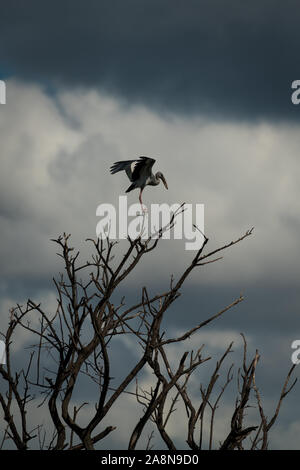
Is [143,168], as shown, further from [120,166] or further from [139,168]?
[120,166]

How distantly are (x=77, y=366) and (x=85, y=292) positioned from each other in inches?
31.8

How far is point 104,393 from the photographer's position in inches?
255

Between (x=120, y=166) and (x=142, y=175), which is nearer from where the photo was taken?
(x=120, y=166)

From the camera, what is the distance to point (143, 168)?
17.0 m

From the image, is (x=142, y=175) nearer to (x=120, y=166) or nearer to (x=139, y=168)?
(x=139, y=168)

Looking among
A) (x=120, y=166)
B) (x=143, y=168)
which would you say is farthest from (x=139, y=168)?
(x=120, y=166)

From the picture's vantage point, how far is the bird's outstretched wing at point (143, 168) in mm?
16531

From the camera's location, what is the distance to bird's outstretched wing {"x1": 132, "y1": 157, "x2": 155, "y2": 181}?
16531 mm

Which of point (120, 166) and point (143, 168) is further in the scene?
point (143, 168)

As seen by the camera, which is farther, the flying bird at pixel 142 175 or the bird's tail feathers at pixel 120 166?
the flying bird at pixel 142 175

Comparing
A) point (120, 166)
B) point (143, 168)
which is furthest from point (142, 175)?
point (120, 166)
